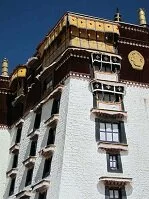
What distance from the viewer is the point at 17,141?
36.8 m

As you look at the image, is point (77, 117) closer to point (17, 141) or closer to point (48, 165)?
point (48, 165)

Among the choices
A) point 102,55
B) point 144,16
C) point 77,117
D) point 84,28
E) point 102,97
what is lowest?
point 77,117

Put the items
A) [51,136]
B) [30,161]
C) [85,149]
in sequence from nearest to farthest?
[85,149]
[51,136]
[30,161]

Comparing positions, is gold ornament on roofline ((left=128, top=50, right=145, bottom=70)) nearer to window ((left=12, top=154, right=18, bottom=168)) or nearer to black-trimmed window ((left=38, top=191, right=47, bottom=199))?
black-trimmed window ((left=38, top=191, right=47, bottom=199))

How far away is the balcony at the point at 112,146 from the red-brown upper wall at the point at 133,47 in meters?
5.41

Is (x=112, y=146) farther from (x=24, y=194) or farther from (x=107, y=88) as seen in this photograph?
(x=24, y=194)

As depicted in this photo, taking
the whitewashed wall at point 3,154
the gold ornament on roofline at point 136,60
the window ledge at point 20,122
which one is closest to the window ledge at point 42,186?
the whitewashed wall at point 3,154

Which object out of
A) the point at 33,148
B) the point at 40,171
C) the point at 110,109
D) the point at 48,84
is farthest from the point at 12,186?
the point at 110,109

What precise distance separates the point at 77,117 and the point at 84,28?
24.2 feet

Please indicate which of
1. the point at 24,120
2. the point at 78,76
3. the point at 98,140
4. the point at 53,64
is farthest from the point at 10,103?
the point at 98,140

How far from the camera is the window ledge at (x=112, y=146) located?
2831 centimetres

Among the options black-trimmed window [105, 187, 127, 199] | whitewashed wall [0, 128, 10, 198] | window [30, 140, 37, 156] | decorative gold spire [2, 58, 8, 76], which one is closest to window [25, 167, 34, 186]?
window [30, 140, 37, 156]

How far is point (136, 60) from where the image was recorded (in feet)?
108

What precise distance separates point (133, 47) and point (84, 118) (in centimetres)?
754
